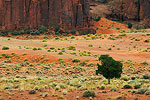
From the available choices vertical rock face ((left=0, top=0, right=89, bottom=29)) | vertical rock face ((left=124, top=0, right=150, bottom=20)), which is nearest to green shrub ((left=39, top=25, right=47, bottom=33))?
vertical rock face ((left=0, top=0, right=89, bottom=29))

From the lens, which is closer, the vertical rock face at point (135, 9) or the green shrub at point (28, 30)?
the green shrub at point (28, 30)

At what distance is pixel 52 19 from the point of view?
6359 centimetres

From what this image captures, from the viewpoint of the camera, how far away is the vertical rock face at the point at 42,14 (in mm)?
63375

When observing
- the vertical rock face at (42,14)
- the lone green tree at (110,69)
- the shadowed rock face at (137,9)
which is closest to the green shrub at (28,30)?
the vertical rock face at (42,14)

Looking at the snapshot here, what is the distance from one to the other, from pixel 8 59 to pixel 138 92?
22032mm

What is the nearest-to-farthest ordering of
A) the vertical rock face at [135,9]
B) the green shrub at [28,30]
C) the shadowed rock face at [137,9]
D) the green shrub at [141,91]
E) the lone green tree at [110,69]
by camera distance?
1. the green shrub at [141,91]
2. the lone green tree at [110,69]
3. the green shrub at [28,30]
4. the shadowed rock face at [137,9]
5. the vertical rock face at [135,9]

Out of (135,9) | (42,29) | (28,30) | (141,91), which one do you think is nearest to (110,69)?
(141,91)

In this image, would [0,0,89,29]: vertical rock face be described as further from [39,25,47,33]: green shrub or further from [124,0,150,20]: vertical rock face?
[124,0,150,20]: vertical rock face

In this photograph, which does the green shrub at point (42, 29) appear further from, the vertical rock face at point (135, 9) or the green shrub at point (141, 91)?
the green shrub at point (141, 91)

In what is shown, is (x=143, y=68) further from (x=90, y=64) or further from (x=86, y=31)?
(x=86, y=31)

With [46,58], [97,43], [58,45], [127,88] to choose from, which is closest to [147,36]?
[97,43]

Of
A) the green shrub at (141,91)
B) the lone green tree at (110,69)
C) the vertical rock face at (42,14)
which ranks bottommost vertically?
the green shrub at (141,91)

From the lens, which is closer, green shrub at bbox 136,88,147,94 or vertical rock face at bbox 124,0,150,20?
green shrub at bbox 136,88,147,94

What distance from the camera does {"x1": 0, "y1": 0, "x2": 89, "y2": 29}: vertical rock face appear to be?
63.4 meters
